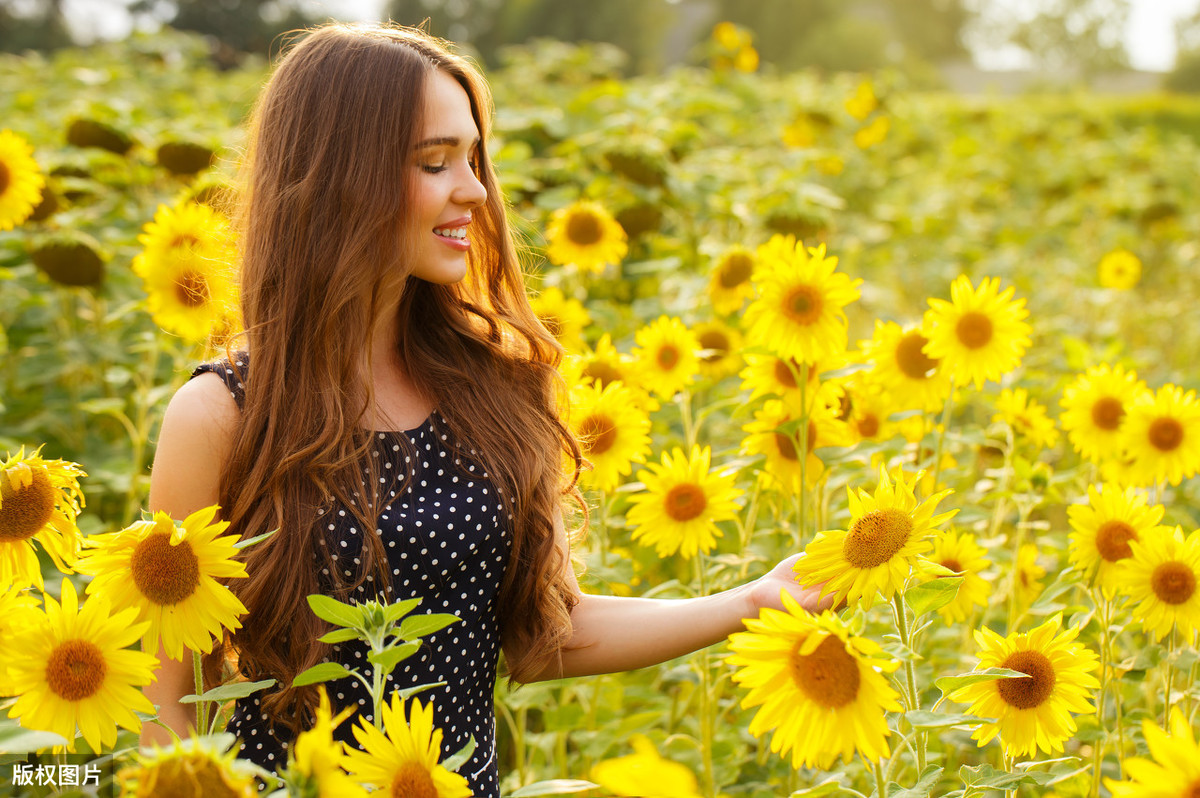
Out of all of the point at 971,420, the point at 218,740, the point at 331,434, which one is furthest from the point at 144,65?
the point at 218,740

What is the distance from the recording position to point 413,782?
36.2 inches

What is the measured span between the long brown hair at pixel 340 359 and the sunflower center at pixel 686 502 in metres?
0.18

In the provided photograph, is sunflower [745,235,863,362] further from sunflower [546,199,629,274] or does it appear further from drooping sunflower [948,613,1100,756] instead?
sunflower [546,199,629,274]

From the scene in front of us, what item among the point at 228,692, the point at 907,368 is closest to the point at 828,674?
the point at 228,692

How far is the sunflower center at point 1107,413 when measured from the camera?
1998 millimetres

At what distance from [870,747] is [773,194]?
2287mm

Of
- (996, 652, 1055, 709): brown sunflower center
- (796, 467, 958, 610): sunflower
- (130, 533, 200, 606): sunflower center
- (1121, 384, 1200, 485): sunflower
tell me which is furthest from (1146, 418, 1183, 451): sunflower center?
(130, 533, 200, 606): sunflower center

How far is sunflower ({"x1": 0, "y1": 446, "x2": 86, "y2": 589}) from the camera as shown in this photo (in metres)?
1.14

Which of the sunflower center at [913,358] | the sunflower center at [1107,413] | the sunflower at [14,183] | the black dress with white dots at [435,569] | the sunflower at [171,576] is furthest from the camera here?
the sunflower at [14,183]

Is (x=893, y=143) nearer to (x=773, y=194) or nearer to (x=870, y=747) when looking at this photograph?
(x=773, y=194)

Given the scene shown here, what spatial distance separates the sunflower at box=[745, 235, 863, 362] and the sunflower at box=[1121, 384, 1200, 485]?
0.66m

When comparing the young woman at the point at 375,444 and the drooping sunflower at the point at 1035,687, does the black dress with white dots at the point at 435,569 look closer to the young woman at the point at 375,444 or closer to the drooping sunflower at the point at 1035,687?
the young woman at the point at 375,444

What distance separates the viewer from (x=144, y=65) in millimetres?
5965

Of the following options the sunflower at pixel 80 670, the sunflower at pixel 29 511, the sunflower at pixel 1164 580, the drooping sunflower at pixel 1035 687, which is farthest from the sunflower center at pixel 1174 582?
the sunflower at pixel 29 511
